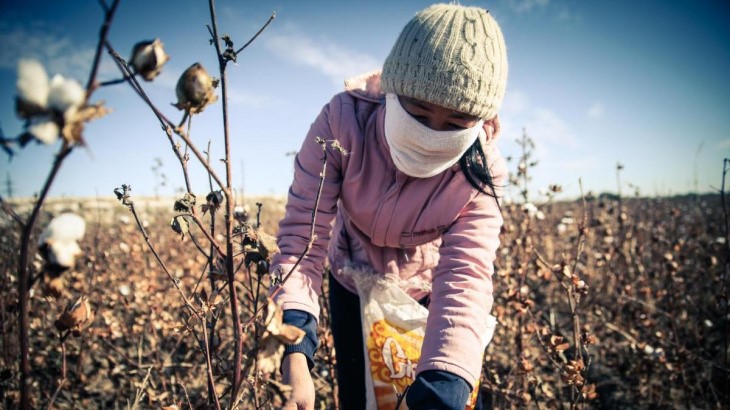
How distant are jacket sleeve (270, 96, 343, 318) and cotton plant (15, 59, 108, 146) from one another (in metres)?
0.74

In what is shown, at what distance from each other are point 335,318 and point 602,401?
1.98 meters

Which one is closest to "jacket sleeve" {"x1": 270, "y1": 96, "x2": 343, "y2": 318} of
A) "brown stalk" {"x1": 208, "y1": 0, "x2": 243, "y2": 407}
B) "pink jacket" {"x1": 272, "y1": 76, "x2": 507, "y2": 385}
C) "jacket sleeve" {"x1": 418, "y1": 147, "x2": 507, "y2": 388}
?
"pink jacket" {"x1": 272, "y1": 76, "x2": 507, "y2": 385}

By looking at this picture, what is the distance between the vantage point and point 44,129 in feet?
1.16

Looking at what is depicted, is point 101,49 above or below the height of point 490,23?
below

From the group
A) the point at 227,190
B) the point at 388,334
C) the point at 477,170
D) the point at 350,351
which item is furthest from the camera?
the point at 350,351

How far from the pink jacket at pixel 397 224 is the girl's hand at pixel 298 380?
14 centimetres

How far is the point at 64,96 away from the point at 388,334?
1.22m

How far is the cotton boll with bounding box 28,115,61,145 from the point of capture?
35 centimetres

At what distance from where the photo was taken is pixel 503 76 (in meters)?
1.20

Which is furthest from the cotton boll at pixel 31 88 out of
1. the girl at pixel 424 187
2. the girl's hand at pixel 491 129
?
the girl's hand at pixel 491 129

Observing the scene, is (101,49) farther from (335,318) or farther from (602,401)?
(602,401)

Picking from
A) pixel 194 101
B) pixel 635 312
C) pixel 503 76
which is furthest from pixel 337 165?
pixel 635 312

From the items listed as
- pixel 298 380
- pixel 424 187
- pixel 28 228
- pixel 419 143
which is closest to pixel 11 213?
pixel 28 228

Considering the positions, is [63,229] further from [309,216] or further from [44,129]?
[309,216]
